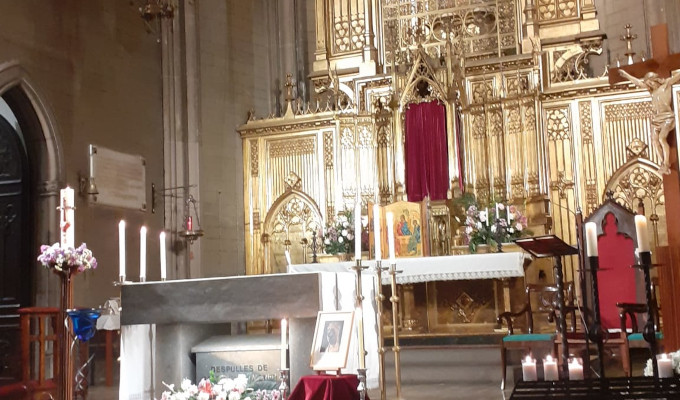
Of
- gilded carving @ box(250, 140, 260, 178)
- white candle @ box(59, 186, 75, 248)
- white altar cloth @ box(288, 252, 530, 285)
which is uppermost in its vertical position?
gilded carving @ box(250, 140, 260, 178)

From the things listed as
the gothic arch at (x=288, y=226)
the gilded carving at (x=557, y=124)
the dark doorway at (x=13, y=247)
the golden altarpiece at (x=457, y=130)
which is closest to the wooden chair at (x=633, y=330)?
the golden altarpiece at (x=457, y=130)

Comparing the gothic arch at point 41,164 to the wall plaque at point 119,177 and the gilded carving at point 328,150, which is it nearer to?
the wall plaque at point 119,177

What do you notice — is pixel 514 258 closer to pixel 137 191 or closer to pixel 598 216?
pixel 598 216

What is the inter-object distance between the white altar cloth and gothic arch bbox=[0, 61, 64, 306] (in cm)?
292

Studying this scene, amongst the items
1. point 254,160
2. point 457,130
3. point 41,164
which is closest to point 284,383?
point 41,164

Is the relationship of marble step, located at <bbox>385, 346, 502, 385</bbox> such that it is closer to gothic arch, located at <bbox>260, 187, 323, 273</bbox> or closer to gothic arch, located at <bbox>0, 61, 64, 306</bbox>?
gothic arch, located at <bbox>260, 187, 323, 273</bbox>

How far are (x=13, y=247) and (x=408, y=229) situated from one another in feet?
15.7

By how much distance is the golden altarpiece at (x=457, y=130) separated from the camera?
1035 centimetres

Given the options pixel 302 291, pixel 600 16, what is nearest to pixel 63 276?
pixel 302 291

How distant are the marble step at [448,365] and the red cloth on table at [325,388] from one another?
3586mm

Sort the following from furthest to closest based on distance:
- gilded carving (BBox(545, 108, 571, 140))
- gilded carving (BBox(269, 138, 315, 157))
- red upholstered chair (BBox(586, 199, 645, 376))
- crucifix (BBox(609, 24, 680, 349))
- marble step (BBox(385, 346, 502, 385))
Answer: gilded carving (BBox(269, 138, 315, 157)) → gilded carving (BBox(545, 108, 571, 140)) → marble step (BBox(385, 346, 502, 385)) → red upholstered chair (BBox(586, 199, 645, 376)) → crucifix (BBox(609, 24, 680, 349))

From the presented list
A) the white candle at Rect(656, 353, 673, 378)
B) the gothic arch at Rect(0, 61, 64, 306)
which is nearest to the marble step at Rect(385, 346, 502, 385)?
the gothic arch at Rect(0, 61, 64, 306)

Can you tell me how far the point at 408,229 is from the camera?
10086mm

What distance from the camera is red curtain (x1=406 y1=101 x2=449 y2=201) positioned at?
11195mm
